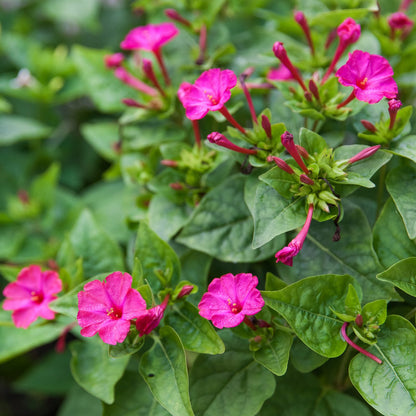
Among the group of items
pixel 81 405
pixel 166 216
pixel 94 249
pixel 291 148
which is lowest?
pixel 81 405

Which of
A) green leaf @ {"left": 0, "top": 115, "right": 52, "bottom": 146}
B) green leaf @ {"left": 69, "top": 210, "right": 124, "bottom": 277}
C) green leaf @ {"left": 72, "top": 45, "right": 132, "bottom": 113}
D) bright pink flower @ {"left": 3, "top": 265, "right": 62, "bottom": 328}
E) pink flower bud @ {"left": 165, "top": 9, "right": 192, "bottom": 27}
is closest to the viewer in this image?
bright pink flower @ {"left": 3, "top": 265, "right": 62, "bottom": 328}

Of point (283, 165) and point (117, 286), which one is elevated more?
point (283, 165)

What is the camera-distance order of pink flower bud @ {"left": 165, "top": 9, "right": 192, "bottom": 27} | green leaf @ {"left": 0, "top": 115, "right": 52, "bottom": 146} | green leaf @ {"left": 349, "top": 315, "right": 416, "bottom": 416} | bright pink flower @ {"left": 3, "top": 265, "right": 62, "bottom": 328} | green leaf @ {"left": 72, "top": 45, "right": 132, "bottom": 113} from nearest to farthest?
green leaf @ {"left": 349, "top": 315, "right": 416, "bottom": 416}
bright pink flower @ {"left": 3, "top": 265, "right": 62, "bottom": 328}
pink flower bud @ {"left": 165, "top": 9, "right": 192, "bottom": 27}
green leaf @ {"left": 72, "top": 45, "right": 132, "bottom": 113}
green leaf @ {"left": 0, "top": 115, "right": 52, "bottom": 146}

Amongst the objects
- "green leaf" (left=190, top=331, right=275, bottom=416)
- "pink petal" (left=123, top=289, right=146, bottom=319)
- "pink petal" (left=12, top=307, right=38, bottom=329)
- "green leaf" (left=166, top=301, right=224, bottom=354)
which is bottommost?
"green leaf" (left=190, top=331, right=275, bottom=416)

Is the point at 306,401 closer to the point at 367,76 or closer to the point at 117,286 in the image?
the point at 117,286

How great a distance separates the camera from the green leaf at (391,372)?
2.43 ft

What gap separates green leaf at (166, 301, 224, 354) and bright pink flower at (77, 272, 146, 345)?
131 mm

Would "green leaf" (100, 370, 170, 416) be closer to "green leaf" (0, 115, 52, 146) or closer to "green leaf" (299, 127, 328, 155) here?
"green leaf" (299, 127, 328, 155)

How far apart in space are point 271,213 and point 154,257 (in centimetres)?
26

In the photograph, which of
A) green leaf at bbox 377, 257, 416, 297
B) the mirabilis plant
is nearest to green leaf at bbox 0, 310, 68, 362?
the mirabilis plant

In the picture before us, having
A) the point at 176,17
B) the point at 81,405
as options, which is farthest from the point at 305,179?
the point at 81,405

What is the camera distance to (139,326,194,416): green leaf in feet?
2.56

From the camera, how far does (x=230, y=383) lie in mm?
902

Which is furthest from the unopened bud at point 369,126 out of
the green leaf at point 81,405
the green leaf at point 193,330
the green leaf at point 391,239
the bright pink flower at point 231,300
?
the green leaf at point 81,405
